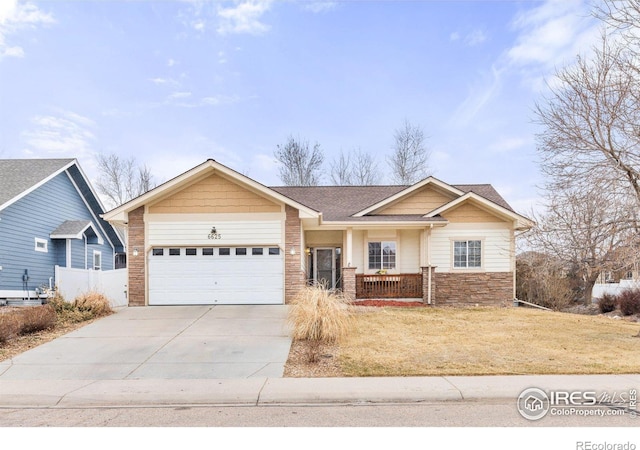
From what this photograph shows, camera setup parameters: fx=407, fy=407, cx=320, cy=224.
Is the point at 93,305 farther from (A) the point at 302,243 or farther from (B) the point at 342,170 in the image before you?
(B) the point at 342,170

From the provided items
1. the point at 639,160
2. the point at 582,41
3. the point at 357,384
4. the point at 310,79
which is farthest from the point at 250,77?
the point at 357,384

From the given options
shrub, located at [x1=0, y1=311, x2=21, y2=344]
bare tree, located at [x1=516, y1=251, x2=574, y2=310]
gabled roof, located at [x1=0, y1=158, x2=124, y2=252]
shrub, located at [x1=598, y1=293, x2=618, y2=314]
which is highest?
gabled roof, located at [x1=0, y1=158, x2=124, y2=252]

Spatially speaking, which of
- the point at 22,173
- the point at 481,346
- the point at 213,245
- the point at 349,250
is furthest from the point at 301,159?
the point at 481,346

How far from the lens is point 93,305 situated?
479 inches

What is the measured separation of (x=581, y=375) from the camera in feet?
21.0

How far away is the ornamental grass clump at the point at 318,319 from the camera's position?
324 inches

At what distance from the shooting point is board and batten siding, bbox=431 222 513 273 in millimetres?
16172

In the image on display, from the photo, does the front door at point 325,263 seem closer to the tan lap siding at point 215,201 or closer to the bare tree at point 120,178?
the tan lap siding at point 215,201

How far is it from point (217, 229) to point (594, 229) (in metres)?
11.1

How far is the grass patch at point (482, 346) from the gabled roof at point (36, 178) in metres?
14.3

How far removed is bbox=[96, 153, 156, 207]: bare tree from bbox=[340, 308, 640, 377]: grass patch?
3205 cm

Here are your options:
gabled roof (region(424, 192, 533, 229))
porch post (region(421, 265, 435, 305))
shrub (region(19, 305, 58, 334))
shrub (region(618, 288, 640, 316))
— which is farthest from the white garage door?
shrub (region(618, 288, 640, 316))

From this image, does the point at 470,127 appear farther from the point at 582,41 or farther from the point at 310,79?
the point at 582,41

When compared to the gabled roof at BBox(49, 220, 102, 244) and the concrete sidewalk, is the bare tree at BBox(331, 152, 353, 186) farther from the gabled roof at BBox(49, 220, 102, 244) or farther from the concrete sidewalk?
the concrete sidewalk
